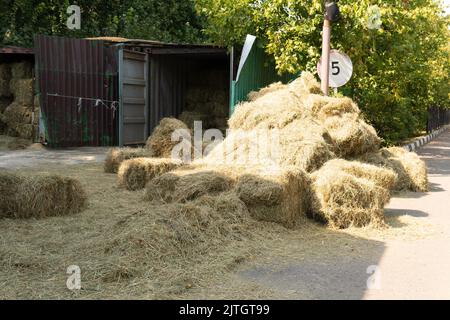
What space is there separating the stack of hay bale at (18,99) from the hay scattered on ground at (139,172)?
24.5ft

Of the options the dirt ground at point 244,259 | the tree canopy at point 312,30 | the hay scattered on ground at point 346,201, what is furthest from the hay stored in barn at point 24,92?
the hay scattered on ground at point 346,201

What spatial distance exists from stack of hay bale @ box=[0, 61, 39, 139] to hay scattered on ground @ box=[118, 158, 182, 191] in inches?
294

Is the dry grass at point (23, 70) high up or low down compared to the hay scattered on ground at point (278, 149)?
up

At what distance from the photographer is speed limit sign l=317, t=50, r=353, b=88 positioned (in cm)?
1125

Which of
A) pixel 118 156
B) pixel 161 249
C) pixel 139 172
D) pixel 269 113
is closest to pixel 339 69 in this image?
pixel 269 113

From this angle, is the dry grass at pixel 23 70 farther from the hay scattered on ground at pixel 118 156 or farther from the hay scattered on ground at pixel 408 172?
the hay scattered on ground at pixel 408 172

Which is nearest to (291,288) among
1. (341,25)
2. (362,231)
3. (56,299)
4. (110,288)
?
(110,288)

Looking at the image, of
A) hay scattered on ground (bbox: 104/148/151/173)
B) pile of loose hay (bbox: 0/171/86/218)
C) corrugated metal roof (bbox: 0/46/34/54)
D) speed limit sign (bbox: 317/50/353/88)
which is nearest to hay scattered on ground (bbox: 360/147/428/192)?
speed limit sign (bbox: 317/50/353/88)

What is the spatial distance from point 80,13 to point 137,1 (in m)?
2.79

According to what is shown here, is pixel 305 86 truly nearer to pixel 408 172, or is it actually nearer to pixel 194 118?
pixel 408 172

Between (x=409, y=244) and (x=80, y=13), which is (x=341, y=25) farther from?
(x=80, y=13)

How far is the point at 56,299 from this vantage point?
156 inches

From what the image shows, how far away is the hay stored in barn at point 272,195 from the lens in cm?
626

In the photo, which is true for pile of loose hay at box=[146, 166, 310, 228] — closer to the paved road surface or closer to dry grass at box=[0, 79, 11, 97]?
the paved road surface
